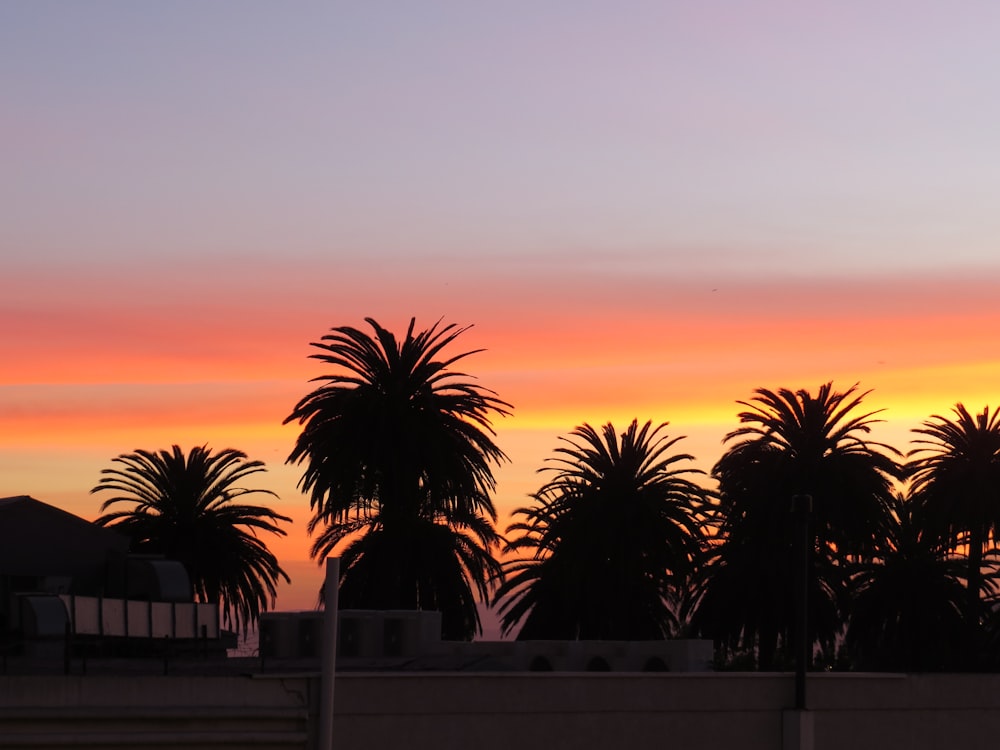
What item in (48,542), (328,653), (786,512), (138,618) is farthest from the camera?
(786,512)

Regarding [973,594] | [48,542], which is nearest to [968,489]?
[973,594]

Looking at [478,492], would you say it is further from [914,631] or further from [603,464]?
[914,631]

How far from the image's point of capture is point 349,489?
208ft

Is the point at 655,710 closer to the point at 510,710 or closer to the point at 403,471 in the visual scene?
the point at 510,710

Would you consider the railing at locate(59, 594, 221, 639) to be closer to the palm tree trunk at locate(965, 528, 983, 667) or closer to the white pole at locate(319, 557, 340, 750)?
the white pole at locate(319, 557, 340, 750)

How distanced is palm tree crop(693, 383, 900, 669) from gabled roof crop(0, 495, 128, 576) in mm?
31325

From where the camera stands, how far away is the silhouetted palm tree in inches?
3002

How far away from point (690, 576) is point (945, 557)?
16.2 meters

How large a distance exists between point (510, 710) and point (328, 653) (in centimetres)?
520

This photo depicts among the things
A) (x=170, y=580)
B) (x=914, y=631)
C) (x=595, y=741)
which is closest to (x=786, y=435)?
(x=914, y=631)

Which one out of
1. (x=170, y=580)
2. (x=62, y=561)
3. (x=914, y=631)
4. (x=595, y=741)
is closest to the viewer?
(x=595, y=741)

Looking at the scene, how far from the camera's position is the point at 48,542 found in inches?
1916

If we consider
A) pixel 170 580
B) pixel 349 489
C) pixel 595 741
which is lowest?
pixel 595 741

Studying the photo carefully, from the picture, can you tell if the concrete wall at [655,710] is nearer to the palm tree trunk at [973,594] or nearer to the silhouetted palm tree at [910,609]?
the silhouetted palm tree at [910,609]
